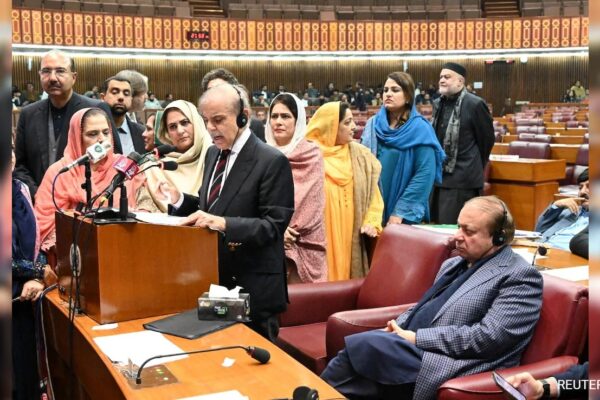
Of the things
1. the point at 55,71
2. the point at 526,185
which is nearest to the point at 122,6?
the point at 526,185

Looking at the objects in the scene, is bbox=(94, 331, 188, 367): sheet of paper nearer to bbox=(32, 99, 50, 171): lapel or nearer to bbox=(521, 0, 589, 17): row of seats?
bbox=(32, 99, 50, 171): lapel

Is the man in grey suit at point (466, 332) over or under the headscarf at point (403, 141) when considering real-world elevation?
under

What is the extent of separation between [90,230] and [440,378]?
1.19 meters

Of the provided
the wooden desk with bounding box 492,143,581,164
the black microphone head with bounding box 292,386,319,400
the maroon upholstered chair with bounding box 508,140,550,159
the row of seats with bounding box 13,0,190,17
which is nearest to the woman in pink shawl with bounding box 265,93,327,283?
the black microphone head with bounding box 292,386,319,400

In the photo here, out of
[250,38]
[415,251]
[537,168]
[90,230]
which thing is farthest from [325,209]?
[250,38]

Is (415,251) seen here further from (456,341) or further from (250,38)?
(250,38)

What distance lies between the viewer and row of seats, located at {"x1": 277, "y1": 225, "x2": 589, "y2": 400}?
2068mm

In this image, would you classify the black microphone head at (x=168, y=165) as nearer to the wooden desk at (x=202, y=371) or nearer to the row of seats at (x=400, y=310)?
the wooden desk at (x=202, y=371)

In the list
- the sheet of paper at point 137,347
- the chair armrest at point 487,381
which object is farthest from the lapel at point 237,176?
the chair armrest at point 487,381

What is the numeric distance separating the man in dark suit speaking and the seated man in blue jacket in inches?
73.5

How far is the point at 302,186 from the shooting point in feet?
10.9

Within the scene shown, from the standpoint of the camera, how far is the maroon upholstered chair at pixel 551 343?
197 centimetres

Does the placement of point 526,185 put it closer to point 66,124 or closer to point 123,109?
point 123,109

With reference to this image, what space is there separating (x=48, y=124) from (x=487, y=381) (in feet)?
8.39
